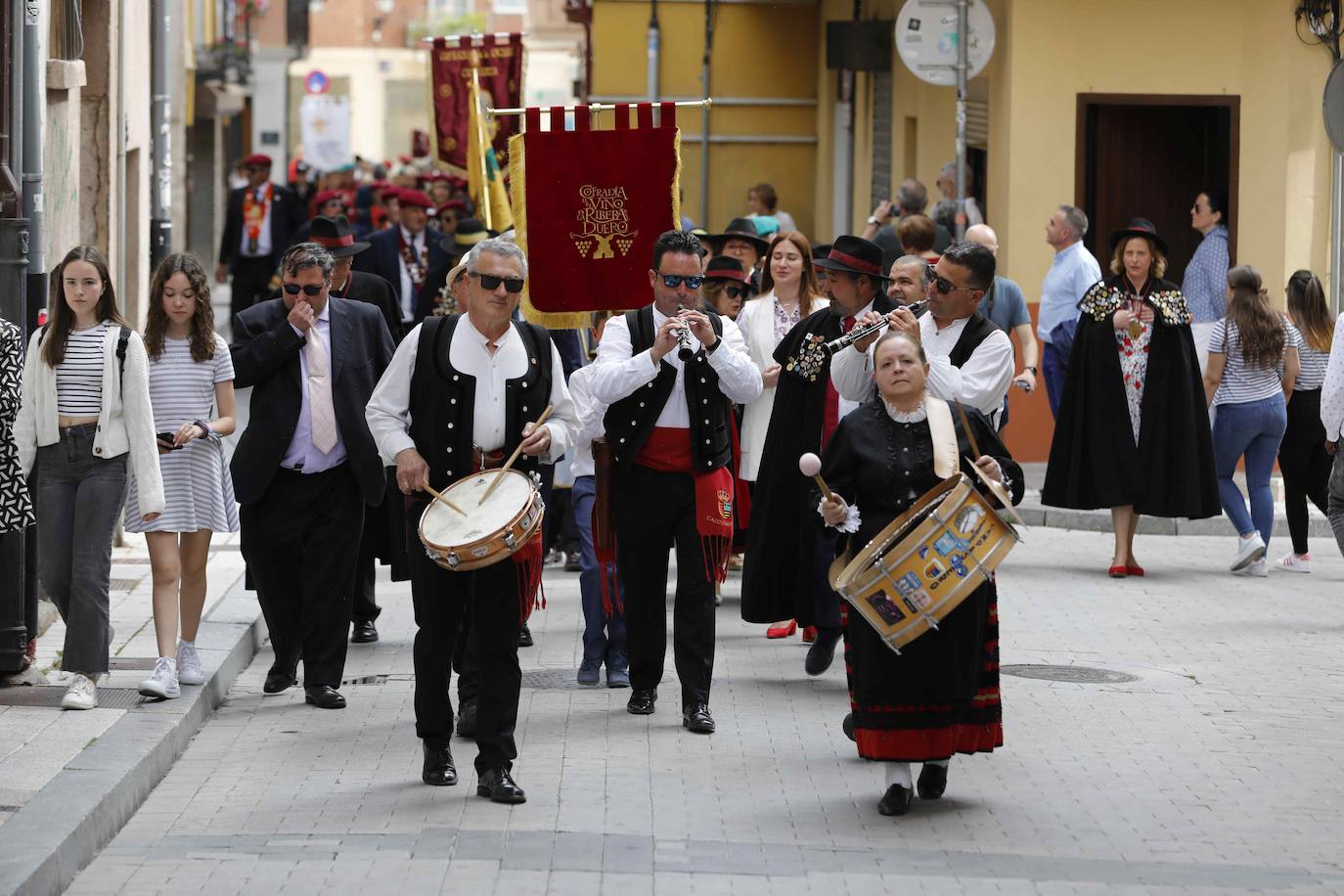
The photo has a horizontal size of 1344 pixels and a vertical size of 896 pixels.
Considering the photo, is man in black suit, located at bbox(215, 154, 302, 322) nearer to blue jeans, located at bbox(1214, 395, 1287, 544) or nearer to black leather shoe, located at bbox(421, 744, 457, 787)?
blue jeans, located at bbox(1214, 395, 1287, 544)

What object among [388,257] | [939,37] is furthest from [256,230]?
[939,37]

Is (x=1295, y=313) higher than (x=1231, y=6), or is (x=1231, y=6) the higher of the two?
(x=1231, y=6)

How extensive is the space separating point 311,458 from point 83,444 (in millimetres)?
974

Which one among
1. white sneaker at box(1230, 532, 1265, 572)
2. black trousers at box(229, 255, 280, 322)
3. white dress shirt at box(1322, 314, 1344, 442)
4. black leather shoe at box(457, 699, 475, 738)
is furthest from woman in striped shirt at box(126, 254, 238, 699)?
black trousers at box(229, 255, 280, 322)

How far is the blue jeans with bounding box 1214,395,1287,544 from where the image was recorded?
46.1ft

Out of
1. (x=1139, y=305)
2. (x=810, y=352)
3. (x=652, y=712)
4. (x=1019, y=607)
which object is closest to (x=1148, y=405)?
(x=1139, y=305)

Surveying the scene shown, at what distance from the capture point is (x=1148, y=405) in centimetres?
1384

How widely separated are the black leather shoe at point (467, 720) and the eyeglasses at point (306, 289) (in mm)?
1927

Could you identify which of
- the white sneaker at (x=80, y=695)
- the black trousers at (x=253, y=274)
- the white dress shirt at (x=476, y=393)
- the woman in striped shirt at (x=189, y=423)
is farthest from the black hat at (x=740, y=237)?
the black trousers at (x=253, y=274)

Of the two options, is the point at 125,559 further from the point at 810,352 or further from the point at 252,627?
the point at 810,352

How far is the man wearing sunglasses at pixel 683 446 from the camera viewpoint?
896 centimetres

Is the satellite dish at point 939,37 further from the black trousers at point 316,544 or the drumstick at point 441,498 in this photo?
the drumstick at point 441,498

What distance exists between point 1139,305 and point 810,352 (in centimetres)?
444

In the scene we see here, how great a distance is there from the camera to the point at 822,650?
10.2 m
